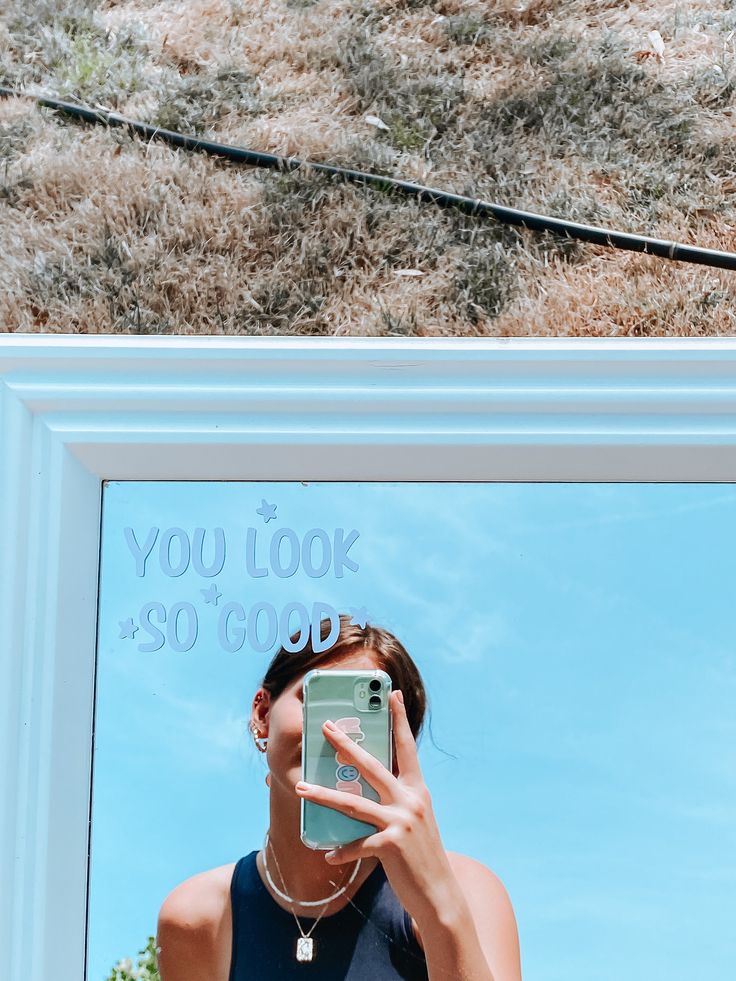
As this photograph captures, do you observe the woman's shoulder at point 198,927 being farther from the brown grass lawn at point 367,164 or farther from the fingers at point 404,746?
the brown grass lawn at point 367,164

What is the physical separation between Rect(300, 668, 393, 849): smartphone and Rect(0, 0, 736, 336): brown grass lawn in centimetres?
38

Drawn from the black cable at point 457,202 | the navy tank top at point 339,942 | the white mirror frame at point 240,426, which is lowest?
the navy tank top at point 339,942

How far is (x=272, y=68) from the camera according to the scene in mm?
1164

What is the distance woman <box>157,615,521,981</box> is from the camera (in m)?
0.93

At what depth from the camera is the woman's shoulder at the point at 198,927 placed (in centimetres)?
95

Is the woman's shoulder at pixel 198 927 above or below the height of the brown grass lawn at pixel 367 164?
below

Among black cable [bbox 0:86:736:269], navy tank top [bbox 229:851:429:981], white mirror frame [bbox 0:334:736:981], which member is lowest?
navy tank top [bbox 229:851:429:981]

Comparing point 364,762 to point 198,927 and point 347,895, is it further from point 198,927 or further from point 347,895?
point 198,927

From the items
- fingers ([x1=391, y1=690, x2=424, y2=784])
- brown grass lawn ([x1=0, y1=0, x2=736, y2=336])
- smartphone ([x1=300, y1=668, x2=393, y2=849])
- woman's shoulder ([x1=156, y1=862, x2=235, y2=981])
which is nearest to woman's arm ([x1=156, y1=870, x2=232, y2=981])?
woman's shoulder ([x1=156, y1=862, x2=235, y2=981])

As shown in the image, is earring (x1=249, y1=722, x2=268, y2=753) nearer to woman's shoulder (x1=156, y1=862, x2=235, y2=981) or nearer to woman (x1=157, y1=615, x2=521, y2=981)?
woman (x1=157, y1=615, x2=521, y2=981)

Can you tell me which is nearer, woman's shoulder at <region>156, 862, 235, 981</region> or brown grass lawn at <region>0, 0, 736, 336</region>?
woman's shoulder at <region>156, 862, 235, 981</region>

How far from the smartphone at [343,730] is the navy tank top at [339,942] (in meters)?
0.06

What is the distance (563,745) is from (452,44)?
810mm

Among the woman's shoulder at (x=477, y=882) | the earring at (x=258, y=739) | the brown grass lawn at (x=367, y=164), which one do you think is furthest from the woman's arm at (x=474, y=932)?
the brown grass lawn at (x=367, y=164)
